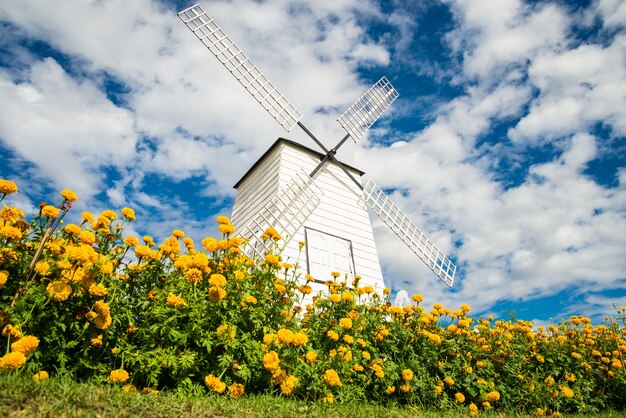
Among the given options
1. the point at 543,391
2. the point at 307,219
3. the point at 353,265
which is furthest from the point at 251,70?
the point at 543,391

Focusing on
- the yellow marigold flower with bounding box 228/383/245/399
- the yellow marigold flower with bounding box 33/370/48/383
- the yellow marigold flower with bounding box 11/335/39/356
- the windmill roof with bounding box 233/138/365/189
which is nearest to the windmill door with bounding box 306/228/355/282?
the windmill roof with bounding box 233/138/365/189

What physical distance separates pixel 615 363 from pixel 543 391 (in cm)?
185

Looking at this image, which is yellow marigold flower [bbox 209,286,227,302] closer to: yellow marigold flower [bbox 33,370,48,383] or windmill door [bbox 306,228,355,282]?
yellow marigold flower [bbox 33,370,48,383]

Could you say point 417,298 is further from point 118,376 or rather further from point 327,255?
point 327,255

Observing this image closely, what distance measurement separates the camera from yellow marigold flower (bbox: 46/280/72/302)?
293 cm

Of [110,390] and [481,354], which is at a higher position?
[481,354]

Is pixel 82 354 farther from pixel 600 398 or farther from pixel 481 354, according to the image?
pixel 600 398

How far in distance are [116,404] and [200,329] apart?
34.4 inches

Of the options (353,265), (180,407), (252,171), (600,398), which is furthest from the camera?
(252,171)

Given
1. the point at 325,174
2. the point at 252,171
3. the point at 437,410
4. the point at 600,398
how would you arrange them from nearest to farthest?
the point at 437,410, the point at 600,398, the point at 325,174, the point at 252,171

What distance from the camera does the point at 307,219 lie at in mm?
11438

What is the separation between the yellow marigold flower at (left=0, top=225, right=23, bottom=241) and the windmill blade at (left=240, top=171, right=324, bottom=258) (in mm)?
6297

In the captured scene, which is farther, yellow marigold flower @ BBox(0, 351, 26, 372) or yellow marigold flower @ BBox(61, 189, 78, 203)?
yellow marigold flower @ BBox(61, 189, 78, 203)

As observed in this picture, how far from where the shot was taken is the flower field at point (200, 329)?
311cm
